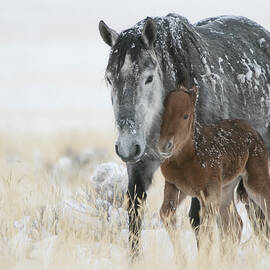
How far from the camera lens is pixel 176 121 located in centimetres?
419

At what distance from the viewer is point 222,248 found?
179 inches

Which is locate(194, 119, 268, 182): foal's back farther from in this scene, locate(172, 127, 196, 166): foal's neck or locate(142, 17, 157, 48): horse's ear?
locate(142, 17, 157, 48): horse's ear

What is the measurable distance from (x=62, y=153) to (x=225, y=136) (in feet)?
33.3

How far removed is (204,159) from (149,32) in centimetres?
109

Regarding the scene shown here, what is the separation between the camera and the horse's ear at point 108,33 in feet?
16.2

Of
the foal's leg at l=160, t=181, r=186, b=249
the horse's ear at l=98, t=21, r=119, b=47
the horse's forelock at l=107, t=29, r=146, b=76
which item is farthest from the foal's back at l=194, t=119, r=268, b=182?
the horse's ear at l=98, t=21, r=119, b=47

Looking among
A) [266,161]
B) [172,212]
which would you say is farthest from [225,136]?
[172,212]

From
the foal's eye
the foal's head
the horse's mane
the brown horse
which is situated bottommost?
the brown horse

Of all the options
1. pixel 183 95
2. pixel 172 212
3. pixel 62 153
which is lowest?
pixel 62 153

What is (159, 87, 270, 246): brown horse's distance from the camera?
4.23 metres

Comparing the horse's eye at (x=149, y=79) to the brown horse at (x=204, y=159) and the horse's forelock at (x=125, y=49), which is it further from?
the brown horse at (x=204, y=159)

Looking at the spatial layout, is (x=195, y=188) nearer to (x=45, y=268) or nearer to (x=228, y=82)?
(x=45, y=268)

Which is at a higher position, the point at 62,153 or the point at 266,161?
the point at 266,161

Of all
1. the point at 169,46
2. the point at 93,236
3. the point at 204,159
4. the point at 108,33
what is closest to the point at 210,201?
the point at 204,159
